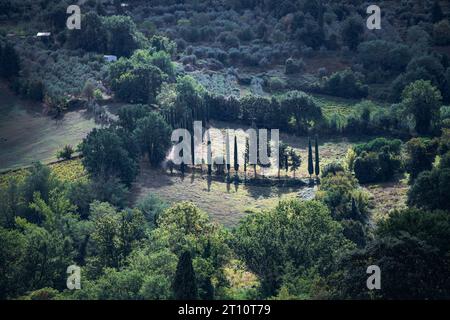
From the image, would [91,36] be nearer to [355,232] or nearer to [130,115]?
[130,115]

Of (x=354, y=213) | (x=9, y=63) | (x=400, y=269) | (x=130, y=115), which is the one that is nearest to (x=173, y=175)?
(x=130, y=115)

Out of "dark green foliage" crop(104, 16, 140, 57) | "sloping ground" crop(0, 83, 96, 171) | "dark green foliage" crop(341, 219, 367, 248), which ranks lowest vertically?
"dark green foliage" crop(341, 219, 367, 248)

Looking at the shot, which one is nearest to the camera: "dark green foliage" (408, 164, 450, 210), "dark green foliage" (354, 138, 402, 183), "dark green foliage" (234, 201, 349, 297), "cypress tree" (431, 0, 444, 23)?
"dark green foliage" (234, 201, 349, 297)

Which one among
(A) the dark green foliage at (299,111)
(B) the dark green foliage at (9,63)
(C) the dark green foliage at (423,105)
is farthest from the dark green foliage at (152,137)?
(B) the dark green foliage at (9,63)

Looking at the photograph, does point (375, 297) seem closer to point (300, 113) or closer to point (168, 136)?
point (168, 136)

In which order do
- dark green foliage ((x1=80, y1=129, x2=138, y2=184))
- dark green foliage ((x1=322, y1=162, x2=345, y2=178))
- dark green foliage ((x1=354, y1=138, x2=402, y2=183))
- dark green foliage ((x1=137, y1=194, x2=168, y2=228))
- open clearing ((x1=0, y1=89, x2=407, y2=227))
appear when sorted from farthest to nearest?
dark green foliage ((x1=354, y1=138, x2=402, y2=183)), dark green foliage ((x1=322, y1=162, x2=345, y2=178)), dark green foliage ((x1=80, y1=129, x2=138, y2=184)), open clearing ((x1=0, y1=89, x2=407, y2=227)), dark green foliage ((x1=137, y1=194, x2=168, y2=228))

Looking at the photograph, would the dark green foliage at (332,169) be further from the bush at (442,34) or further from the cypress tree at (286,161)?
the bush at (442,34)

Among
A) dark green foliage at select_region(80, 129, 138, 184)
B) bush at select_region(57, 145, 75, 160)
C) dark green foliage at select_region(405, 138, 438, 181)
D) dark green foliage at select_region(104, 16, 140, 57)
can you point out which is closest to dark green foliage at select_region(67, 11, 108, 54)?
dark green foliage at select_region(104, 16, 140, 57)

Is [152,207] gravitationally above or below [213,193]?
above

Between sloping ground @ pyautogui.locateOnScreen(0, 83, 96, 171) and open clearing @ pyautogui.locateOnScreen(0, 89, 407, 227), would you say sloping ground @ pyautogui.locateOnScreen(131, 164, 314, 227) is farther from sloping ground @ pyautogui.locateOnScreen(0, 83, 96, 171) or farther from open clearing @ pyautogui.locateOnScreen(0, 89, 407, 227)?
sloping ground @ pyautogui.locateOnScreen(0, 83, 96, 171)

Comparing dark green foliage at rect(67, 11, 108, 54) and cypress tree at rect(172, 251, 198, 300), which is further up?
dark green foliage at rect(67, 11, 108, 54)
